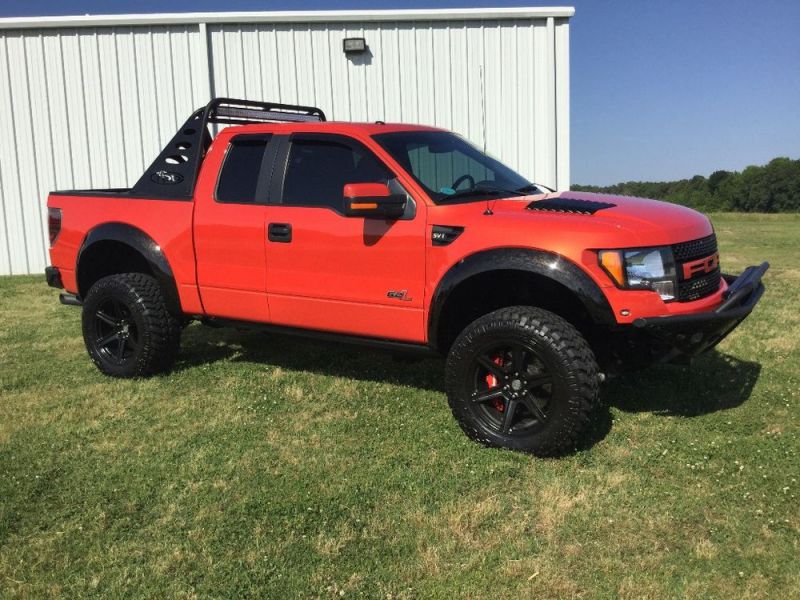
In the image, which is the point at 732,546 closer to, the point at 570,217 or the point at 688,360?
the point at 688,360

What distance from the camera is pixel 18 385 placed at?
534 cm

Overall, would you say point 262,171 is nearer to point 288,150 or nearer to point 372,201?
point 288,150

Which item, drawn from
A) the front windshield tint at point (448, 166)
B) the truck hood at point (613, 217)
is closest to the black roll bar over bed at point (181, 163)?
the front windshield tint at point (448, 166)

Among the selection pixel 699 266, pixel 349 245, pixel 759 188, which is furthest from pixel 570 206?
pixel 759 188

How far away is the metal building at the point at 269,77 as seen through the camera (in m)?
10.9

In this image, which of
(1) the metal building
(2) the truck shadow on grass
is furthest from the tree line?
(2) the truck shadow on grass

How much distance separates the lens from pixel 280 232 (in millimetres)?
4598

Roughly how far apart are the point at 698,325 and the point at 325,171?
8.36 feet

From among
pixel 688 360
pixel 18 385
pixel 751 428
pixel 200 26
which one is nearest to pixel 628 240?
pixel 688 360

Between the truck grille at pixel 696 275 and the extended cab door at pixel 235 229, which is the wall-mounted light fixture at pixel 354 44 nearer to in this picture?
the extended cab door at pixel 235 229

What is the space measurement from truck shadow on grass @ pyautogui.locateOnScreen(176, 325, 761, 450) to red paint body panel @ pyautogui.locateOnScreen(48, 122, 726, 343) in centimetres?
41

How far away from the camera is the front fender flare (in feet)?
11.8

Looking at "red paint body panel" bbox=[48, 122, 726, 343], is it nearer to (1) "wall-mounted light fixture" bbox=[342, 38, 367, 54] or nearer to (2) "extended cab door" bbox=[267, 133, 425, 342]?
(2) "extended cab door" bbox=[267, 133, 425, 342]

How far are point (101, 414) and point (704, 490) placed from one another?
382 cm
